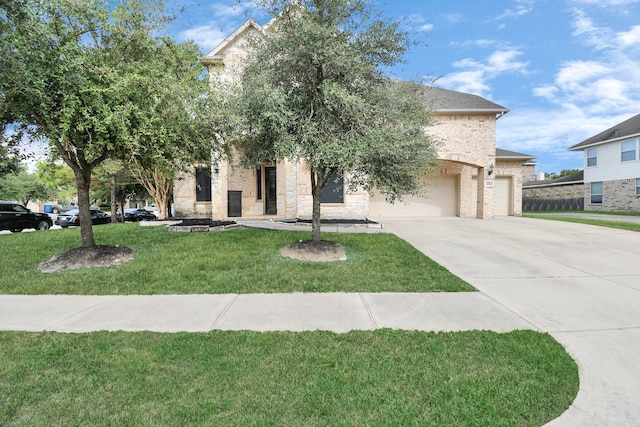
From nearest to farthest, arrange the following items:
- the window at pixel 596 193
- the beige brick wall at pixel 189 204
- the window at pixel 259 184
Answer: the beige brick wall at pixel 189 204 → the window at pixel 259 184 → the window at pixel 596 193

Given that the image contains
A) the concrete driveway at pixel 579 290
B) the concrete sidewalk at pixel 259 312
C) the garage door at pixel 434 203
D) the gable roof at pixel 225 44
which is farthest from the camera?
the garage door at pixel 434 203

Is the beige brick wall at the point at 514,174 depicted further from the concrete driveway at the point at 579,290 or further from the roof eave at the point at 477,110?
the concrete driveway at the point at 579,290

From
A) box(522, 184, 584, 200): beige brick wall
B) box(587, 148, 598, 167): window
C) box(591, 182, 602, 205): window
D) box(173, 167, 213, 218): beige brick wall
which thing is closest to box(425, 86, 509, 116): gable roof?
box(173, 167, 213, 218): beige brick wall

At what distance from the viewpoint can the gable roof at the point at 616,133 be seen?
2238 cm

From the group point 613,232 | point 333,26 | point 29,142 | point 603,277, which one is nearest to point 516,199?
point 613,232

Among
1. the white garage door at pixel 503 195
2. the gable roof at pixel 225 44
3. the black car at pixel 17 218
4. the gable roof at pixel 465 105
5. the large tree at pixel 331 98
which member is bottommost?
the black car at pixel 17 218

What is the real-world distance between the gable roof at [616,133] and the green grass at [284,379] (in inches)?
1095

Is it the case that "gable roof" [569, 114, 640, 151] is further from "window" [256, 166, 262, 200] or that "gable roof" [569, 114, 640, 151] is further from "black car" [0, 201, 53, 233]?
"black car" [0, 201, 53, 233]

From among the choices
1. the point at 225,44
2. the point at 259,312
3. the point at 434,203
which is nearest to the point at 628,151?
the point at 434,203

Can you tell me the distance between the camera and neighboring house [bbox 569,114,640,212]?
2244cm

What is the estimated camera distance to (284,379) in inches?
109

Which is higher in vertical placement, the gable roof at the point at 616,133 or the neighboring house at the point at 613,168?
the gable roof at the point at 616,133

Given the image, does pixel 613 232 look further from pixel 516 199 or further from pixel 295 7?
pixel 295 7

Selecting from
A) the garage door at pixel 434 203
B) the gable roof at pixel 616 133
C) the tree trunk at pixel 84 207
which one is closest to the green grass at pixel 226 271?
the tree trunk at pixel 84 207
